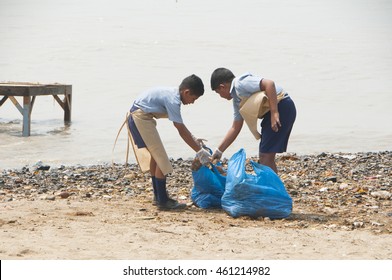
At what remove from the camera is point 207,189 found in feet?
25.3

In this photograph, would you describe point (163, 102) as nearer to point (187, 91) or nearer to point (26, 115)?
point (187, 91)

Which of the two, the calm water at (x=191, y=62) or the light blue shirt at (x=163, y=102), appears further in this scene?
the calm water at (x=191, y=62)

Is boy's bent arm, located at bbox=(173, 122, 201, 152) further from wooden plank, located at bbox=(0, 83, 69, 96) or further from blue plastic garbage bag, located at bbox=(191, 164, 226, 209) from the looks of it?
wooden plank, located at bbox=(0, 83, 69, 96)

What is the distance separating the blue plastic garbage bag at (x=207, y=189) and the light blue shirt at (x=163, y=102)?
26.9 inches

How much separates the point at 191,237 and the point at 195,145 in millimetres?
1218

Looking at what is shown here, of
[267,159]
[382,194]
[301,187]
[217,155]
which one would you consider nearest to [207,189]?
[217,155]

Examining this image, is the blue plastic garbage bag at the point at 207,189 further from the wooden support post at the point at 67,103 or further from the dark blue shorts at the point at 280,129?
the wooden support post at the point at 67,103

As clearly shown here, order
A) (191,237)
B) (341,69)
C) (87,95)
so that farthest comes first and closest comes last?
1. (341,69)
2. (87,95)
3. (191,237)

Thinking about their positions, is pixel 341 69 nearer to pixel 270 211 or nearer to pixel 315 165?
pixel 315 165

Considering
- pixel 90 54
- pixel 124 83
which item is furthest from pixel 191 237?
pixel 90 54

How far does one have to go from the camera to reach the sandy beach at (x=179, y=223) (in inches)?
232

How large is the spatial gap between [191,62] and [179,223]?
1015 inches

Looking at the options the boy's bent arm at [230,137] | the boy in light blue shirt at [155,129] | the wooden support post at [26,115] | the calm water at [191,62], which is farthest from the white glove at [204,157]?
the wooden support post at [26,115]

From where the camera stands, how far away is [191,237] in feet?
21.0
